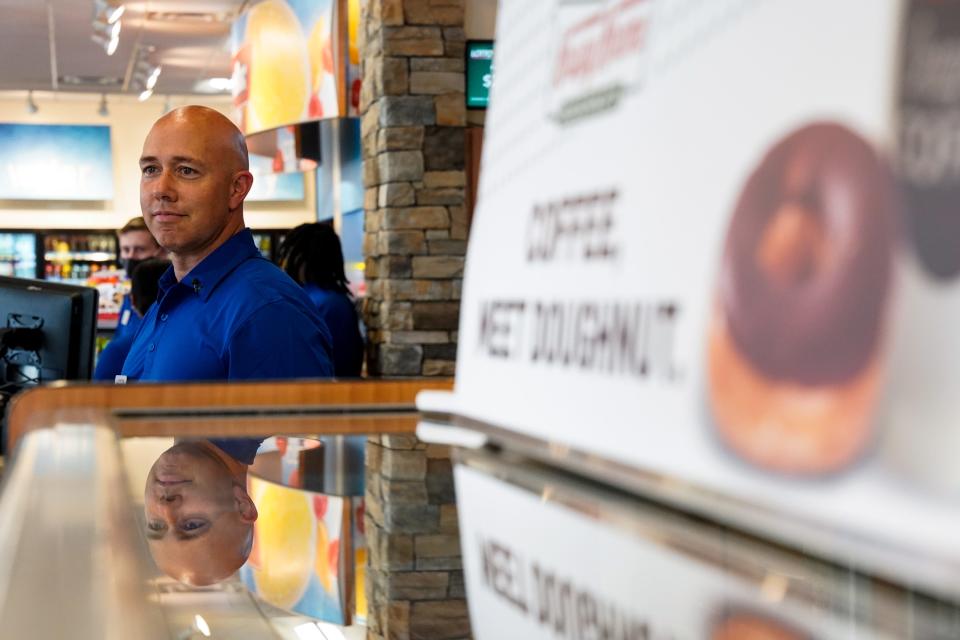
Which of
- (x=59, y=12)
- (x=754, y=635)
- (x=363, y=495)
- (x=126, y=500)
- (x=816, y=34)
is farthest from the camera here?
(x=59, y=12)

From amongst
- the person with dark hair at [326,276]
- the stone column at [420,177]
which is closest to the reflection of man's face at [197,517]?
the person with dark hair at [326,276]

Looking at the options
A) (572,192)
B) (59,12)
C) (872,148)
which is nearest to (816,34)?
(872,148)

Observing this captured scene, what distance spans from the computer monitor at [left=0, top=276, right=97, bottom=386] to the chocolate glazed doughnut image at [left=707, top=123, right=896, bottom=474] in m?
2.75

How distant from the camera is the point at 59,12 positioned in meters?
8.92

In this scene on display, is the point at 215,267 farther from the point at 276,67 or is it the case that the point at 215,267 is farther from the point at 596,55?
the point at 276,67

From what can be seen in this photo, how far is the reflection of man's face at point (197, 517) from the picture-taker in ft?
1.46

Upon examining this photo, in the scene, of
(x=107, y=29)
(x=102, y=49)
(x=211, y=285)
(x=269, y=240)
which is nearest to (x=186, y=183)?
(x=211, y=285)

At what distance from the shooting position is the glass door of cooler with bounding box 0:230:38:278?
41.7 feet

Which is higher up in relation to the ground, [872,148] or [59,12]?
[59,12]

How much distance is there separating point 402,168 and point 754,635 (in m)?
5.10

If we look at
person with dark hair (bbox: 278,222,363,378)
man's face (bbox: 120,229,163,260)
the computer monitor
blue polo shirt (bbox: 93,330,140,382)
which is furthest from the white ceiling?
the computer monitor

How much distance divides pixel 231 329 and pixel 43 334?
901 mm

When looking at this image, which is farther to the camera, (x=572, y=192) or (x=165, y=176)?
(x=165, y=176)

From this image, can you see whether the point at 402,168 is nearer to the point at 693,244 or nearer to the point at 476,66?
the point at 476,66
